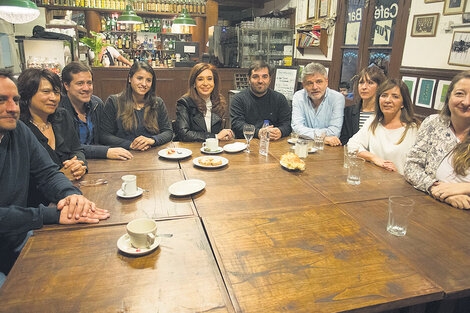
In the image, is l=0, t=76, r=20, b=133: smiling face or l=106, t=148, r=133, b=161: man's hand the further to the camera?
l=106, t=148, r=133, b=161: man's hand

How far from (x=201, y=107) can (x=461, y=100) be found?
196 centimetres

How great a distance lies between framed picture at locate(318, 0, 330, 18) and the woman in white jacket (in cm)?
351

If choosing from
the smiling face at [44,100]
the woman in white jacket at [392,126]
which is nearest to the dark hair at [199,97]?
the smiling face at [44,100]

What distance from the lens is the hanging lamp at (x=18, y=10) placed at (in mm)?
2822

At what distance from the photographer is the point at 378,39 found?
13.6 ft

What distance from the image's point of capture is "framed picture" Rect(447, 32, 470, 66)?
9.44ft

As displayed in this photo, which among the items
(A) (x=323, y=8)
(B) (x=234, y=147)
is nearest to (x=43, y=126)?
(B) (x=234, y=147)

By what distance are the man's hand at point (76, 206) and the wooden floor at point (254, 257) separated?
6cm

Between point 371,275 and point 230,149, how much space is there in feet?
4.68

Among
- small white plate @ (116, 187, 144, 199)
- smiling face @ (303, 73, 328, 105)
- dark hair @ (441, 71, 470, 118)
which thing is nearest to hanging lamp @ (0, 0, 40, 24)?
small white plate @ (116, 187, 144, 199)

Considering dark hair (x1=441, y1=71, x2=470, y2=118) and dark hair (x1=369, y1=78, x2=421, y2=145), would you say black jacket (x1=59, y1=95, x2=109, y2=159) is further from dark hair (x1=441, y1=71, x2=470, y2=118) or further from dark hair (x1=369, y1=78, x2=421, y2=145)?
A: dark hair (x1=441, y1=71, x2=470, y2=118)

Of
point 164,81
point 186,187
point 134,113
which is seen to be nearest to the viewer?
point 186,187

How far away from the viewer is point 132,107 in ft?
8.51

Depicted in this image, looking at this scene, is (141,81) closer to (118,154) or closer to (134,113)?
(134,113)
